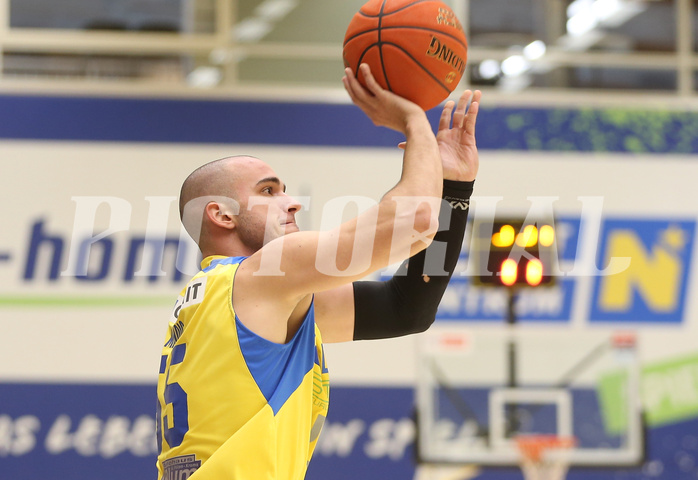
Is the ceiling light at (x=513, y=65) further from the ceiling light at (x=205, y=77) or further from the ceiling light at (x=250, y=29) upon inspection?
the ceiling light at (x=205, y=77)

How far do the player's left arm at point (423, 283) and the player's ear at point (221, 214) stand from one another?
0.41m

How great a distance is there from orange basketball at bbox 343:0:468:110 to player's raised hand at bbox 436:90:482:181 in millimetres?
86

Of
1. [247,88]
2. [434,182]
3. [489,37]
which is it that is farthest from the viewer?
[489,37]

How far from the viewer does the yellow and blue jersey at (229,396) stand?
2.08m

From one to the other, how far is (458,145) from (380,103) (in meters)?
0.30

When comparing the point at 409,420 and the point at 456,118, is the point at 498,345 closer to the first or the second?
the point at 409,420

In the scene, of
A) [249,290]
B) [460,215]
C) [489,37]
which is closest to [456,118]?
[460,215]

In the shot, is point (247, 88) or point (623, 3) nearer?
point (247, 88)

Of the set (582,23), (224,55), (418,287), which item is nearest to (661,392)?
(582,23)

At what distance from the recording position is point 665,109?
755 cm

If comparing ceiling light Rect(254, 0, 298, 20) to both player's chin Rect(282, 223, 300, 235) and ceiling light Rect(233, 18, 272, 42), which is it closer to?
ceiling light Rect(233, 18, 272, 42)

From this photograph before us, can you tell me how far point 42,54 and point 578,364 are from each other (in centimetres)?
532

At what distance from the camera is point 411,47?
2.49 meters

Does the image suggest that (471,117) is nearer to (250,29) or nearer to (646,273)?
(646,273)
